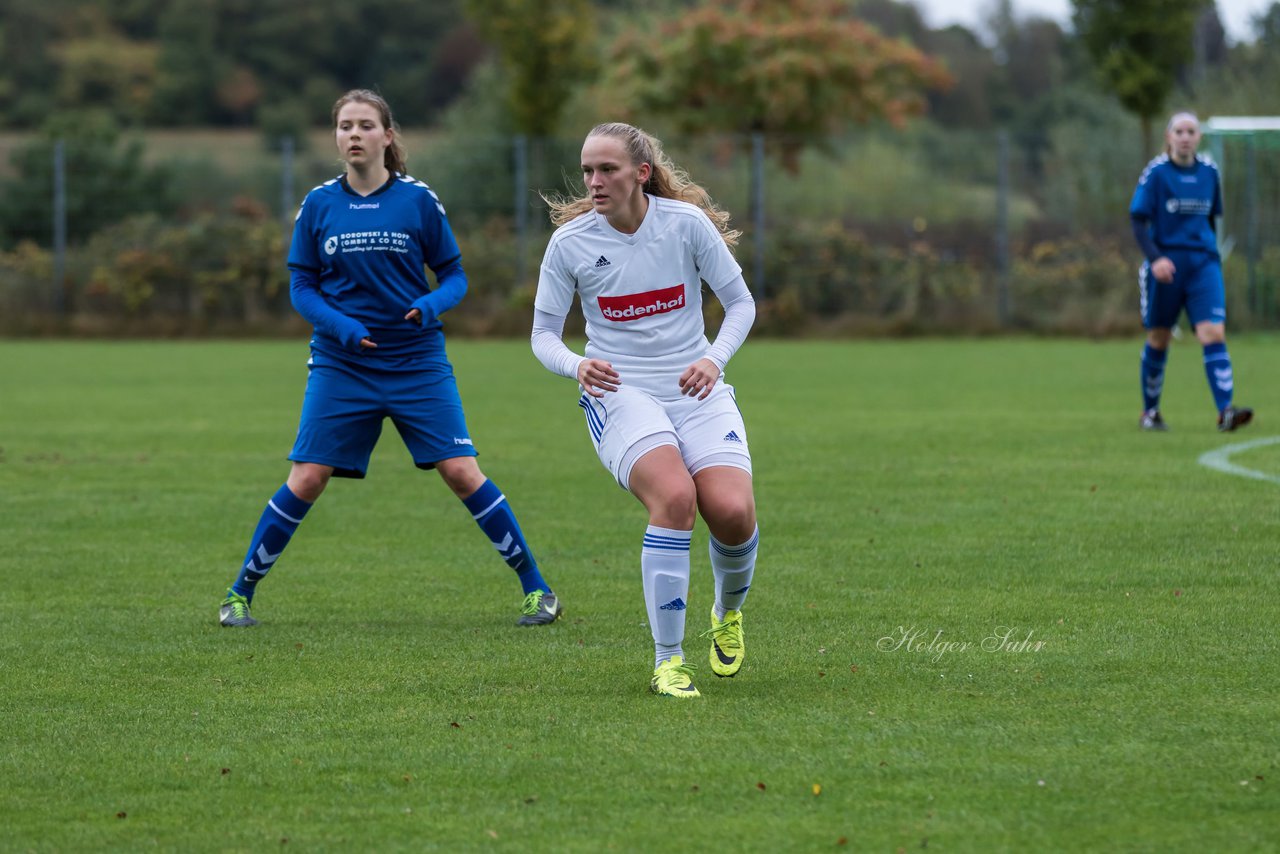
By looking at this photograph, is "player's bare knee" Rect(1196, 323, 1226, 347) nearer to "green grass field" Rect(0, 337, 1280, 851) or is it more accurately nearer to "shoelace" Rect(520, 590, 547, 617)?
"green grass field" Rect(0, 337, 1280, 851)

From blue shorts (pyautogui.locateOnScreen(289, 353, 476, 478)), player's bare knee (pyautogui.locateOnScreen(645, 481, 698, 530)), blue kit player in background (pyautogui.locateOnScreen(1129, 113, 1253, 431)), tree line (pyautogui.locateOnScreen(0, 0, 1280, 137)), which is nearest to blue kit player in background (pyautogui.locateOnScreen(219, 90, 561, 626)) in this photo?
blue shorts (pyautogui.locateOnScreen(289, 353, 476, 478))

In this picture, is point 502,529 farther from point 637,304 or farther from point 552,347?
point 637,304

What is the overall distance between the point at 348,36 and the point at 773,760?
80678 mm

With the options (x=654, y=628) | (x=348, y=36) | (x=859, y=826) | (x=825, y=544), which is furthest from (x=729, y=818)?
(x=348, y=36)

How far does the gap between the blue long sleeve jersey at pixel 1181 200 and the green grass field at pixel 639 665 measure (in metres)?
1.65

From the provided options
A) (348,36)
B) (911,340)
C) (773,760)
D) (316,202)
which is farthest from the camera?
(348,36)

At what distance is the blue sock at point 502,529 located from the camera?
7031 millimetres

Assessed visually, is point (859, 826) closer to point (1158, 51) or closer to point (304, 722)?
point (304, 722)

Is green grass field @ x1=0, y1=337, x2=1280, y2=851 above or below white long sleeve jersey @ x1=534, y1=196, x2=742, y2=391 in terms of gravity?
below

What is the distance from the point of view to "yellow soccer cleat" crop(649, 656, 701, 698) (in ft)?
18.1

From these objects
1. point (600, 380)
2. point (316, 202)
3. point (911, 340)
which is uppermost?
point (316, 202)

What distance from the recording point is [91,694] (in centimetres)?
571

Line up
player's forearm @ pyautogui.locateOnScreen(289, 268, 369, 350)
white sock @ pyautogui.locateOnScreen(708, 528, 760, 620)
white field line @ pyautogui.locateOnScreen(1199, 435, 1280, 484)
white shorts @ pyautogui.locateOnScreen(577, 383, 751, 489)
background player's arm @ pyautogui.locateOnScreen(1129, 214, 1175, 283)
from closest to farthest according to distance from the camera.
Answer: white shorts @ pyautogui.locateOnScreen(577, 383, 751, 489), white sock @ pyautogui.locateOnScreen(708, 528, 760, 620), player's forearm @ pyautogui.locateOnScreen(289, 268, 369, 350), white field line @ pyautogui.locateOnScreen(1199, 435, 1280, 484), background player's arm @ pyautogui.locateOnScreen(1129, 214, 1175, 283)

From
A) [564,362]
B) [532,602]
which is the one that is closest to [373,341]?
[532,602]
